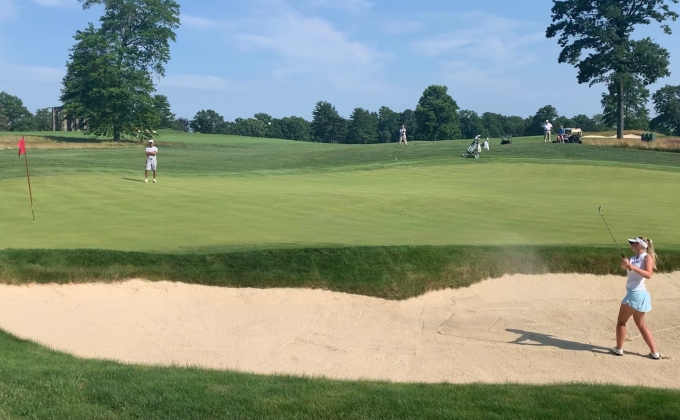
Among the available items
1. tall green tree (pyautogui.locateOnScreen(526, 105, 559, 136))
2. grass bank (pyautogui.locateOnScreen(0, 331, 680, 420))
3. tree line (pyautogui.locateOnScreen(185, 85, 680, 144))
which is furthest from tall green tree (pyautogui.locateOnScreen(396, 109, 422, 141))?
grass bank (pyautogui.locateOnScreen(0, 331, 680, 420))

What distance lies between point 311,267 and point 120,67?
228 feet

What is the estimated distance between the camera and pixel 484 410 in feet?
21.1

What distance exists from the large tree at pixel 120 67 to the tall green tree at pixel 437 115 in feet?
193

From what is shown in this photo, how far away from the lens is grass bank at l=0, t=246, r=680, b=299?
12.5 meters

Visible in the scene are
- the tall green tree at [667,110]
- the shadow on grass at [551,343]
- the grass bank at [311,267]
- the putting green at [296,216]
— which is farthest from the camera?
the tall green tree at [667,110]

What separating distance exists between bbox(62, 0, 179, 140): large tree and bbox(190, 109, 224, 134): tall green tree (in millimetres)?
101007

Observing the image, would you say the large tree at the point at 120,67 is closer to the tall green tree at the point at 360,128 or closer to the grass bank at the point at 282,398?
the grass bank at the point at 282,398

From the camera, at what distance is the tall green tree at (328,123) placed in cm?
15975

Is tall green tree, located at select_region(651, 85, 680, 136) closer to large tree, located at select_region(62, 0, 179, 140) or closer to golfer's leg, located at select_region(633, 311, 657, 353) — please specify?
large tree, located at select_region(62, 0, 179, 140)

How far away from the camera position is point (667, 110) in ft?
405

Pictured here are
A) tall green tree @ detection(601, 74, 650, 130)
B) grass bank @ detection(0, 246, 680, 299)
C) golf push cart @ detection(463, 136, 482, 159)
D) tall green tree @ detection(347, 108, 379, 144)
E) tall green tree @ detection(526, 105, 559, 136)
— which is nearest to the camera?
grass bank @ detection(0, 246, 680, 299)

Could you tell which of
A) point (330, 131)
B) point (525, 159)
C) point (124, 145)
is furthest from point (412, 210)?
point (330, 131)

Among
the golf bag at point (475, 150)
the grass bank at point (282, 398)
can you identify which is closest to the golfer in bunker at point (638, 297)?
the grass bank at point (282, 398)

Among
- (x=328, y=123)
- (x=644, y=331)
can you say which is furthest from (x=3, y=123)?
(x=644, y=331)
